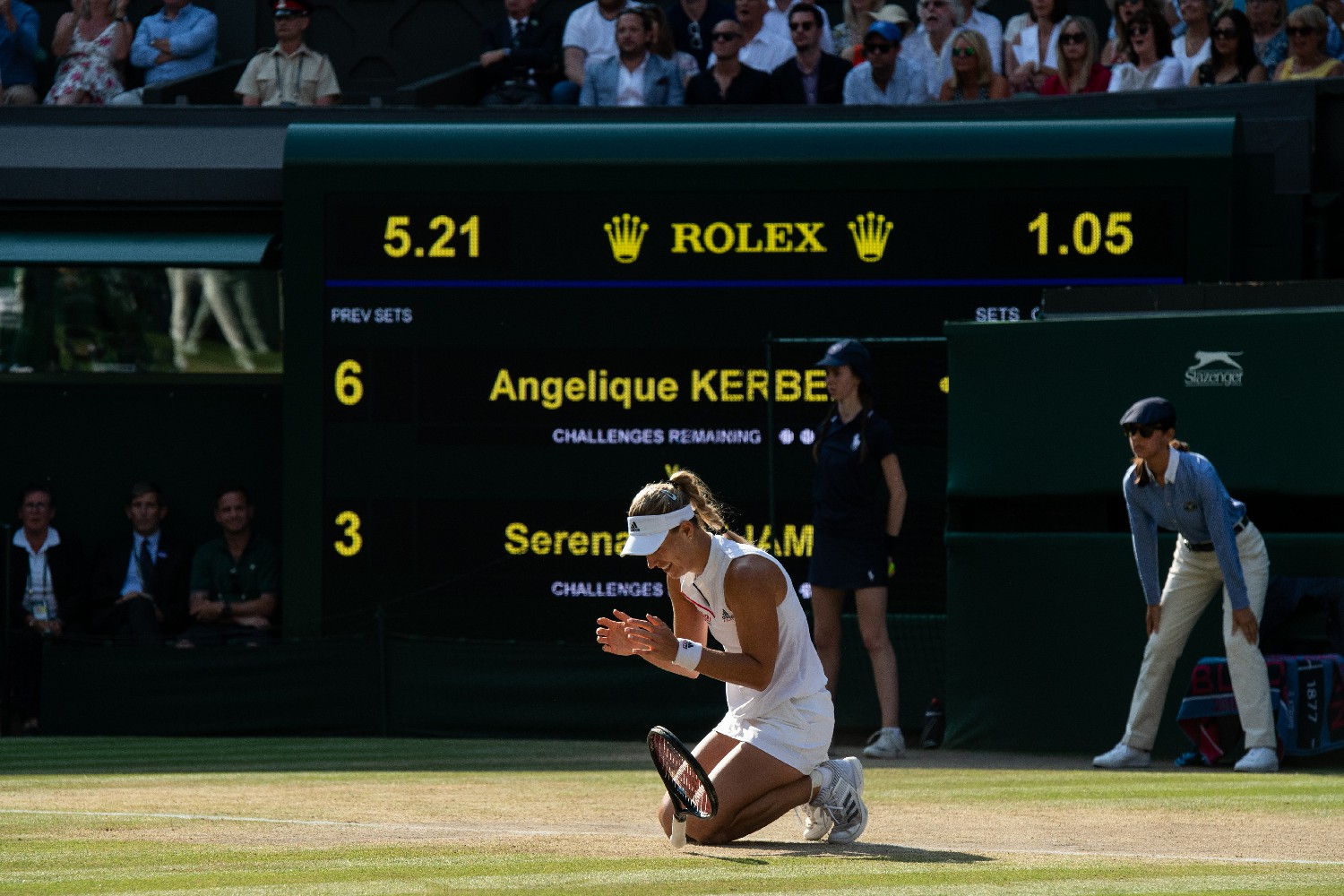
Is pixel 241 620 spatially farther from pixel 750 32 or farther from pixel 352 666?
pixel 750 32

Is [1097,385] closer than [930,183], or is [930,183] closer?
[1097,385]

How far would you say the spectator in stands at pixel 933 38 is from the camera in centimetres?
1395

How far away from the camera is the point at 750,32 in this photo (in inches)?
567

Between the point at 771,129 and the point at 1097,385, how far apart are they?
245cm

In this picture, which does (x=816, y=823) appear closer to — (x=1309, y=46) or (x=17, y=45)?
(x=1309, y=46)

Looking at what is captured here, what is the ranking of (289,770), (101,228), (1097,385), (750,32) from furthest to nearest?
(750,32) < (101,228) < (1097,385) < (289,770)

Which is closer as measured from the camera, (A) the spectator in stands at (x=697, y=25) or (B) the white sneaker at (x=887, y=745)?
(B) the white sneaker at (x=887, y=745)

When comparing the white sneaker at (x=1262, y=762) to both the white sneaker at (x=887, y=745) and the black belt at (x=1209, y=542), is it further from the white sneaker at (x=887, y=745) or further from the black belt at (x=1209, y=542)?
the white sneaker at (x=887, y=745)

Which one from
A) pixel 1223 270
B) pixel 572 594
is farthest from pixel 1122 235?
pixel 572 594

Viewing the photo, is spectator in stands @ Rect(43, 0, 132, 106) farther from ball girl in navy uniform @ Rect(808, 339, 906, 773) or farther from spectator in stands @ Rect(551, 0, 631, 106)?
ball girl in navy uniform @ Rect(808, 339, 906, 773)

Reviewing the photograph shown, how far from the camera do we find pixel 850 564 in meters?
10.3

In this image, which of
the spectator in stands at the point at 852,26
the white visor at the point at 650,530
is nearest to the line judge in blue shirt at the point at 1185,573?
the white visor at the point at 650,530

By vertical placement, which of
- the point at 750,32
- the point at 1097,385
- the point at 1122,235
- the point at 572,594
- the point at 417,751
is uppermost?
the point at 750,32

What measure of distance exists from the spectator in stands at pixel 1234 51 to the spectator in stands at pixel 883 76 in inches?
76.2
